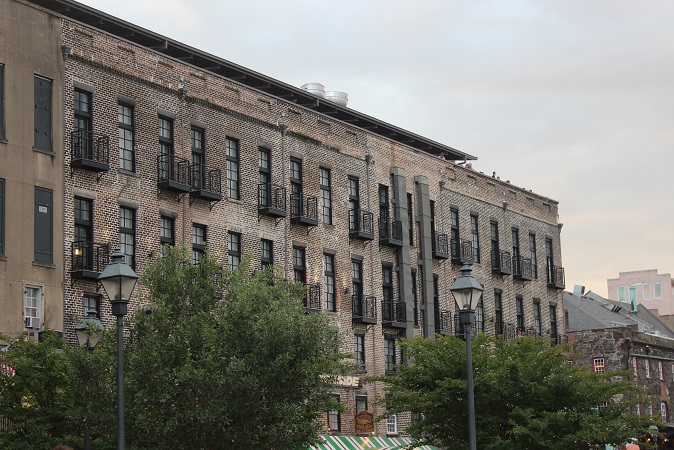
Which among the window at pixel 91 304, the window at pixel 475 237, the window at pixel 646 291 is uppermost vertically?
the window at pixel 646 291

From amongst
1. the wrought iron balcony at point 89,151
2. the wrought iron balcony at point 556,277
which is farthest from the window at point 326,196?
the wrought iron balcony at point 556,277

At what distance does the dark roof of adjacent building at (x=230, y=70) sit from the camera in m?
41.2

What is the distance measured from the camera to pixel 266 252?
149 ft

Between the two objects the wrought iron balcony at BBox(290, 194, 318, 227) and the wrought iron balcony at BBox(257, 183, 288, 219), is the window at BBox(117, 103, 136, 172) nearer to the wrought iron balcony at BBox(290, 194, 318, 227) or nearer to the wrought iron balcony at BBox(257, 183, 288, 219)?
the wrought iron balcony at BBox(257, 183, 288, 219)

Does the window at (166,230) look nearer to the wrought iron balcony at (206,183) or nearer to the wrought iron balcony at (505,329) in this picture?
the wrought iron balcony at (206,183)

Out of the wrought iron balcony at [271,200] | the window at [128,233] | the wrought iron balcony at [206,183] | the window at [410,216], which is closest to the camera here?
the window at [128,233]

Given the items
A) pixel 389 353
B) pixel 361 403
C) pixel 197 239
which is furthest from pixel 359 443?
pixel 197 239

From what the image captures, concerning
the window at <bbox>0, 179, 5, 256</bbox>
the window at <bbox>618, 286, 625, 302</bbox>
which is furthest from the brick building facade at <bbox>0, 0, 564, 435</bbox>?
the window at <bbox>618, 286, 625, 302</bbox>

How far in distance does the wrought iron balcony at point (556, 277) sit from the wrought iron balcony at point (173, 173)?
92.4 ft

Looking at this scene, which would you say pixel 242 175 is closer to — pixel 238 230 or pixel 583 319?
pixel 238 230

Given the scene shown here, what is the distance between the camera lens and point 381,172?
52.4 m

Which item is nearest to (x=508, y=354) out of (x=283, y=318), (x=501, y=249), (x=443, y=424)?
(x=443, y=424)

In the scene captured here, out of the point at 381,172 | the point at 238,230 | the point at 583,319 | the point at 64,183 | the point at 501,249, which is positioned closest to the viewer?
the point at 64,183

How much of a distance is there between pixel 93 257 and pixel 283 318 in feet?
42.1
